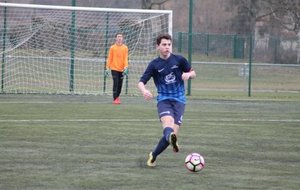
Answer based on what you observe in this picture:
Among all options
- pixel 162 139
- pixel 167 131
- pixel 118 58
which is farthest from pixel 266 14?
pixel 167 131

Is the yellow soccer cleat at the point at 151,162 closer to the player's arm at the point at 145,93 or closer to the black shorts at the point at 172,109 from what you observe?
the black shorts at the point at 172,109

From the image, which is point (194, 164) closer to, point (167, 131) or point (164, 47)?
point (167, 131)

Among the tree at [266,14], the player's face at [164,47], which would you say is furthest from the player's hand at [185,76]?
the tree at [266,14]

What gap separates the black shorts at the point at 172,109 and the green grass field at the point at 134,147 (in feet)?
2.11

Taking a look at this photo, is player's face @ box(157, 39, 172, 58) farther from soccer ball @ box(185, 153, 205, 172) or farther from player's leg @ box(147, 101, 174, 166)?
soccer ball @ box(185, 153, 205, 172)

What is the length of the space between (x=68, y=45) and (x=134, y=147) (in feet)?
41.4

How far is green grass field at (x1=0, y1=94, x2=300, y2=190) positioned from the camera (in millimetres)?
8586

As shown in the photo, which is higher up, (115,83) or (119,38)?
(119,38)

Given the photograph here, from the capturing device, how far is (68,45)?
23672mm

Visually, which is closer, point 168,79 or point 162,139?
point 162,139

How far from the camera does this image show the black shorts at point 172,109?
32.5 ft

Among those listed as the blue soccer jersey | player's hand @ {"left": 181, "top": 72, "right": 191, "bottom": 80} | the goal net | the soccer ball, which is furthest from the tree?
the soccer ball

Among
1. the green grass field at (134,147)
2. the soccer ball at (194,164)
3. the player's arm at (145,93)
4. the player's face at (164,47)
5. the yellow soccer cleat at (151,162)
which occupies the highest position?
the player's face at (164,47)

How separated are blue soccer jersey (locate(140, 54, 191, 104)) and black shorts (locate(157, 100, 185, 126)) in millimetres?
56
